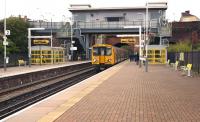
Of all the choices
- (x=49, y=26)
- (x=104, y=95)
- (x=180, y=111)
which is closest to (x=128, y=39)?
(x=49, y=26)

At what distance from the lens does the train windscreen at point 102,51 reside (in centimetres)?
5346

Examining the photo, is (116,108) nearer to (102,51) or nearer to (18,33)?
(102,51)

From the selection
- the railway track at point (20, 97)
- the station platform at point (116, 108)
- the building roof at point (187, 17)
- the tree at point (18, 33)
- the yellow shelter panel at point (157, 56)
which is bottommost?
the railway track at point (20, 97)

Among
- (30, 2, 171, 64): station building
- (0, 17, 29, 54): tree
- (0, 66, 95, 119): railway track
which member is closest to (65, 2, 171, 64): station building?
(30, 2, 171, 64): station building

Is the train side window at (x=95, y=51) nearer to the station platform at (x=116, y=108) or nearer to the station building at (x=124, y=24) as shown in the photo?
the station building at (x=124, y=24)

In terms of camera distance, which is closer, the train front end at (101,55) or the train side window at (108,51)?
the train side window at (108,51)

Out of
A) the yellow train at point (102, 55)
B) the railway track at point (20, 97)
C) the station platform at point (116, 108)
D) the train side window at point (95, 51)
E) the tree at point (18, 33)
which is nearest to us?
the station platform at point (116, 108)

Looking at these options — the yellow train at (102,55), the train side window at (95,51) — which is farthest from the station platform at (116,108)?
the train side window at (95,51)

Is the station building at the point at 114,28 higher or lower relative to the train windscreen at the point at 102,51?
higher

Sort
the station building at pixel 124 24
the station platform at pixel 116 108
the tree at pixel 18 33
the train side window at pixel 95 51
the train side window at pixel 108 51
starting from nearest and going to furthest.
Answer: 1. the station platform at pixel 116 108
2. the train side window at pixel 108 51
3. the train side window at pixel 95 51
4. the station building at pixel 124 24
5. the tree at pixel 18 33

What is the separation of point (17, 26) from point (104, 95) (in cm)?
5770

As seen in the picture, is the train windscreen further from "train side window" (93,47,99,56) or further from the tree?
the tree

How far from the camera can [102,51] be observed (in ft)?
177

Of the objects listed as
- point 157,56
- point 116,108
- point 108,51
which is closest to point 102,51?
point 108,51
